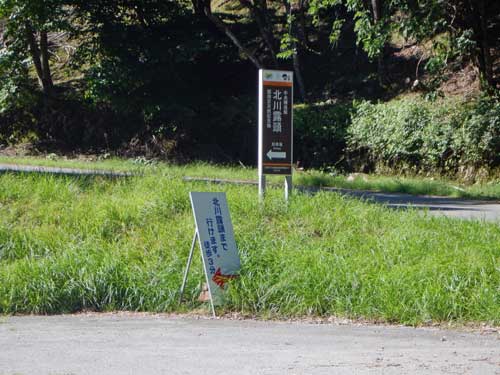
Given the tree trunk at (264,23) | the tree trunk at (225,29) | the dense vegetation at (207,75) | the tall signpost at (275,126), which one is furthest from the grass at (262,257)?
the tree trunk at (264,23)

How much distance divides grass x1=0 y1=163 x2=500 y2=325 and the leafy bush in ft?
41.1

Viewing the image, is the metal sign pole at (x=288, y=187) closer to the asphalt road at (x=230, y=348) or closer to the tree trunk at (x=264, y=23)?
the asphalt road at (x=230, y=348)

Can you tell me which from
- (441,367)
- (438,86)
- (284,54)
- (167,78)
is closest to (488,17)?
(438,86)

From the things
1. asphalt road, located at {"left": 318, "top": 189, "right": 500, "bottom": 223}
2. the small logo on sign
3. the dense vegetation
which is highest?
the dense vegetation

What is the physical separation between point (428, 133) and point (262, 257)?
13331 millimetres

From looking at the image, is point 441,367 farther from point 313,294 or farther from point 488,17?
point 488,17

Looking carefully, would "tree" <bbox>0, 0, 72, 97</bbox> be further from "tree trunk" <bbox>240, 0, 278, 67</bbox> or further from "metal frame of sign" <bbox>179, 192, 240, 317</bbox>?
"metal frame of sign" <bbox>179, 192, 240, 317</bbox>

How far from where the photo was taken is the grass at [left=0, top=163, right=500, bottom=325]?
886cm

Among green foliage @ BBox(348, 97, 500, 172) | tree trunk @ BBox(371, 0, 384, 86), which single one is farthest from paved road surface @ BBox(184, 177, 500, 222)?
tree trunk @ BBox(371, 0, 384, 86)

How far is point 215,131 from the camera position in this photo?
27.9 meters

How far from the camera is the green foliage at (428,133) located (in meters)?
21.0

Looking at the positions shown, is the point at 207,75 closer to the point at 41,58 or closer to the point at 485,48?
the point at 41,58

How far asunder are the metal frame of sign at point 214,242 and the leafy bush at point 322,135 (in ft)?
50.5

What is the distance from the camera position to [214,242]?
938cm
